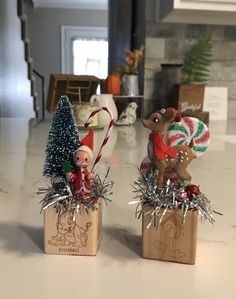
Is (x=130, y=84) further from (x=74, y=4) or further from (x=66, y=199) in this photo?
(x=74, y=4)

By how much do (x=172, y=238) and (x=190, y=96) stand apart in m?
1.53

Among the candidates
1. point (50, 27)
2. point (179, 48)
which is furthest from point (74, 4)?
point (179, 48)

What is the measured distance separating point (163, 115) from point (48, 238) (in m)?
0.20

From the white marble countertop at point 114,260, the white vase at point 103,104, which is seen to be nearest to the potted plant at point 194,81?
the white vase at point 103,104

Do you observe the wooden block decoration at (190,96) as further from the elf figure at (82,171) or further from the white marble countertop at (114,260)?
the elf figure at (82,171)

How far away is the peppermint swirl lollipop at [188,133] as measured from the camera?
0.48m

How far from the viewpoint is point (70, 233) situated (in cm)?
47

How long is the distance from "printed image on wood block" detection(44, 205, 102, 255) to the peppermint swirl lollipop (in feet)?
0.44

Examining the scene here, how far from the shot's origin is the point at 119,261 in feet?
1.50

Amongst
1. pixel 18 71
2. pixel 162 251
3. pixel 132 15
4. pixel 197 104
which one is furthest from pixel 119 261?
pixel 18 71

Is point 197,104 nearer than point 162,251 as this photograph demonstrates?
No

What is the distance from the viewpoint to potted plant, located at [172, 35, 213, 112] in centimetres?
190

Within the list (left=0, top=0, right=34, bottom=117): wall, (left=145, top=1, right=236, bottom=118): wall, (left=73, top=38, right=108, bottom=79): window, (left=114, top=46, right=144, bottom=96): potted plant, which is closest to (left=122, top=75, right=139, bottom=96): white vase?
(left=114, top=46, right=144, bottom=96): potted plant

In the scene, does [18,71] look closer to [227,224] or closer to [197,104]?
[197,104]
